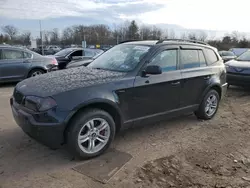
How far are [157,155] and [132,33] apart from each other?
43.5 meters

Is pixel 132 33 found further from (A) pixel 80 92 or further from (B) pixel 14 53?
(A) pixel 80 92

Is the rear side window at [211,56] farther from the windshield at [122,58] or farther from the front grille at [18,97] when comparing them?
the front grille at [18,97]

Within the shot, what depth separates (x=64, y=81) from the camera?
3.63 metres

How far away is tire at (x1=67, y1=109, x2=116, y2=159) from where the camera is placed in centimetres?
333

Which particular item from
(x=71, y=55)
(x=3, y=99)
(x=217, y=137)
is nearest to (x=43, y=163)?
(x=217, y=137)

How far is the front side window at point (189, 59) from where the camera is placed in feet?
15.6

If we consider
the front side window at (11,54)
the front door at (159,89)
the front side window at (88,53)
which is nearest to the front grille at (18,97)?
the front door at (159,89)

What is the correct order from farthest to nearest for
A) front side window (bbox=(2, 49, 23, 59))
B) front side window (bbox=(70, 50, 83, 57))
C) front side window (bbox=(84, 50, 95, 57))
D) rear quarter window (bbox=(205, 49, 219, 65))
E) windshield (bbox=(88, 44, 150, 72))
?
front side window (bbox=(84, 50, 95, 57)), front side window (bbox=(70, 50, 83, 57)), front side window (bbox=(2, 49, 23, 59)), rear quarter window (bbox=(205, 49, 219, 65)), windshield (bbox=(88, 44, 150, 72))

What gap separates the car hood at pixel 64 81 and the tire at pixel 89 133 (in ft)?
1.38

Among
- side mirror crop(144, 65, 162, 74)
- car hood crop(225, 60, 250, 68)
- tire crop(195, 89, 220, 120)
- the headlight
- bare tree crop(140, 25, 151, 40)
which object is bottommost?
tire crop(195, 89, 220, 120)

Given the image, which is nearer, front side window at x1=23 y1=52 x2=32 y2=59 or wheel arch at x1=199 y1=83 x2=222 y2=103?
wheel arch at x1=199 y1=83 x2=222 y2=103

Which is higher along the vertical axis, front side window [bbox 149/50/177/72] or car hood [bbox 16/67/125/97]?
front side window [bbox 149/50/177/72]

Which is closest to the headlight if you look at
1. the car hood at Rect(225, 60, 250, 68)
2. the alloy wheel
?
the alloy wheel

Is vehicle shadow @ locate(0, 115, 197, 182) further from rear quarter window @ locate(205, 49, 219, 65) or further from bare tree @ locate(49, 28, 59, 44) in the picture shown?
bare tree @ locate(49, 28, 59, 44)
